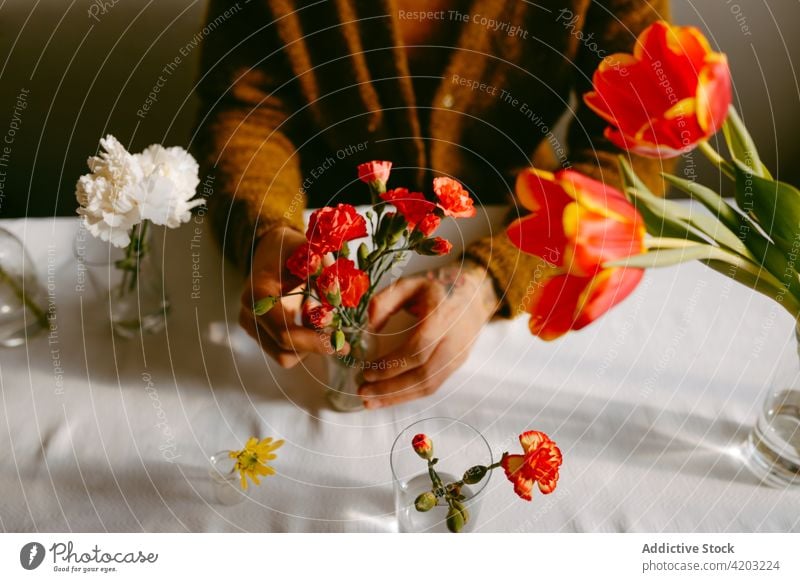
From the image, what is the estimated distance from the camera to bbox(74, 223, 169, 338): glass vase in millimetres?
371

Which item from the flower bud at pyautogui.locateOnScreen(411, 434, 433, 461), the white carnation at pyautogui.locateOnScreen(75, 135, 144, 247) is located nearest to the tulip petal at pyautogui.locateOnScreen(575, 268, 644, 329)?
the flower bud at pyautogui.locateOnScreen(411, 434, 433, 461)

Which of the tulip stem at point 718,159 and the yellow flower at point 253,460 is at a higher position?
the tulip stem at point 718,159

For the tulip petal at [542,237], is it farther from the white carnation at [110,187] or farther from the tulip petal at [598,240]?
the white carnation at [110,187]

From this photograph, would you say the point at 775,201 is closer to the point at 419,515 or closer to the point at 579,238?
the point at 579,238

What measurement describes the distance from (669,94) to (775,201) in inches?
2.7

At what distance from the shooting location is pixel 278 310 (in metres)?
0.34

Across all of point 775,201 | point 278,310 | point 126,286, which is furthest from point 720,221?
point 126,286

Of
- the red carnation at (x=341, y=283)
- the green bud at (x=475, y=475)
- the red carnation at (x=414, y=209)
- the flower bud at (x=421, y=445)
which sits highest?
the red carnation at (x=414, y=209)

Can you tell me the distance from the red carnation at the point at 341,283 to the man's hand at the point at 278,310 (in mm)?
67

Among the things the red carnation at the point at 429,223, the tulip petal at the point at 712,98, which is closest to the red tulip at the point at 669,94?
the tulip petal at the point at 712,98

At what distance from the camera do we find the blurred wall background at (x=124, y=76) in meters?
0.38

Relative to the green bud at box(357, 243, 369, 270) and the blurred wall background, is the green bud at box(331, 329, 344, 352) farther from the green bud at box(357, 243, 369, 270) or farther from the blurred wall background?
the blurred wall background

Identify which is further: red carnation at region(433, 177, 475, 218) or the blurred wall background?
the blurred wall background
